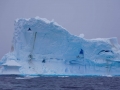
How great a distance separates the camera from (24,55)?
22.1m

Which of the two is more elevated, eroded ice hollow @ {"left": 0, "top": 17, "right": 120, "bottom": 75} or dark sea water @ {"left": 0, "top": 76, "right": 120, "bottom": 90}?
eroded ice hollow @ {"left": 0, "top": 17, "right": 120, "bottom": 75}

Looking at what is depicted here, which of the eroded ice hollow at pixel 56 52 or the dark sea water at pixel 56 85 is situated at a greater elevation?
the eroded ice hollow at pixel 56 52

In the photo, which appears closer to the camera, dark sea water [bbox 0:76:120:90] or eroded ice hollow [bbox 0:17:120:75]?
dark sea water [bbox 0:76:120:90]

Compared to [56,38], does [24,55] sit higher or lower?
lower

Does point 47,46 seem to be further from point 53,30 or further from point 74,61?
point 74,61

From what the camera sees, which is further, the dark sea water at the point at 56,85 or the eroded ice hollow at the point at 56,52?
→ the eroded ice hollow at the point at 56,52

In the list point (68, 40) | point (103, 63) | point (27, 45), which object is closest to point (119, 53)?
point (103, 63)

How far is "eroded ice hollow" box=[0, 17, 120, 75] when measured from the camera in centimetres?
2191

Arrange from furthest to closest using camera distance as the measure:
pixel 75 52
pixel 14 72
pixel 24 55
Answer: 1. pixel 75 52
2. pixel 24 55
3. pixel 14 72

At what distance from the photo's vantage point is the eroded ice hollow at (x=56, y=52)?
21.9 metres

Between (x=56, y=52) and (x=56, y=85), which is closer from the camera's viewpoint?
(x=56, y=85)

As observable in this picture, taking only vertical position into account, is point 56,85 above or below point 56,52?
below

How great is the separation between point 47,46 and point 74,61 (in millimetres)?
3614

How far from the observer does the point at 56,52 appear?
23.2m
